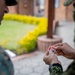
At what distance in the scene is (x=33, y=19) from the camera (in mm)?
12250

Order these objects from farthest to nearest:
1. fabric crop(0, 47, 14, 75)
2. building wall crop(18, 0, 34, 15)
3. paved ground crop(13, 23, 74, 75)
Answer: building wall crop(18, 0, 34, 15) < paved ground crop(13, 23, 74, 75) < fabric crop(0, 47, 14, 75)

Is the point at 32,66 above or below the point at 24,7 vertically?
below

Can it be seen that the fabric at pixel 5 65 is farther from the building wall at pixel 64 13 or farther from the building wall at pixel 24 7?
the building wall at pixel 64 13

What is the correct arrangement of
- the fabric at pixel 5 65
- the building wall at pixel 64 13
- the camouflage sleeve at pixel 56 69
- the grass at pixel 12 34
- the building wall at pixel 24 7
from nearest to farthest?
the fabric at pixel 5 65 < the camouflage sleeve at pixel 56 69 < the grass at pixel 12 34 < the building wall at pixel 24 7 < the building wall at pixel 64 13

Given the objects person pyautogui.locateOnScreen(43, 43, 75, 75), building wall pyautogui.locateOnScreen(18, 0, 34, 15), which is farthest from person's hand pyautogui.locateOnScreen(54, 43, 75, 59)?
building wall pyautogui.locateOnScreen(18, 0, 34, 15)

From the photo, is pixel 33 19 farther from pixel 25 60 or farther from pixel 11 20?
pixel 25 60

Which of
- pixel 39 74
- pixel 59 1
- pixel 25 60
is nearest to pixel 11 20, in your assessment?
pixel 59 1

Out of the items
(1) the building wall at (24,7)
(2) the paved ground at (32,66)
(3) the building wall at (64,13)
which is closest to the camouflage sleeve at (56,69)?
(2) the paved ground at (32,66)

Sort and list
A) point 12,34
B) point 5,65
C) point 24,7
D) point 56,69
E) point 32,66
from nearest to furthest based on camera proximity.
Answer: point 5,65
point 56,69
point 32,66
point 12,34
point 24,7

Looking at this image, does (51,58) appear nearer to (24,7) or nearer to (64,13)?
(24,7)

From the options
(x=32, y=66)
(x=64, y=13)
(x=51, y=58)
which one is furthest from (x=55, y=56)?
(x=64, y=13)

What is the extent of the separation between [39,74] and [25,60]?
1000 mm

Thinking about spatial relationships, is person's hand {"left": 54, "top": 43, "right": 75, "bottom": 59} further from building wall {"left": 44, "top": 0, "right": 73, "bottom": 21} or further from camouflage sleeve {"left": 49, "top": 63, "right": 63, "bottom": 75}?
building wall {"left": 44, "top": 0, "right": 73, "bottom": 21}

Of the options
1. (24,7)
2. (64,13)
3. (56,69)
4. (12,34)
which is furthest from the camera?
(64,13)
